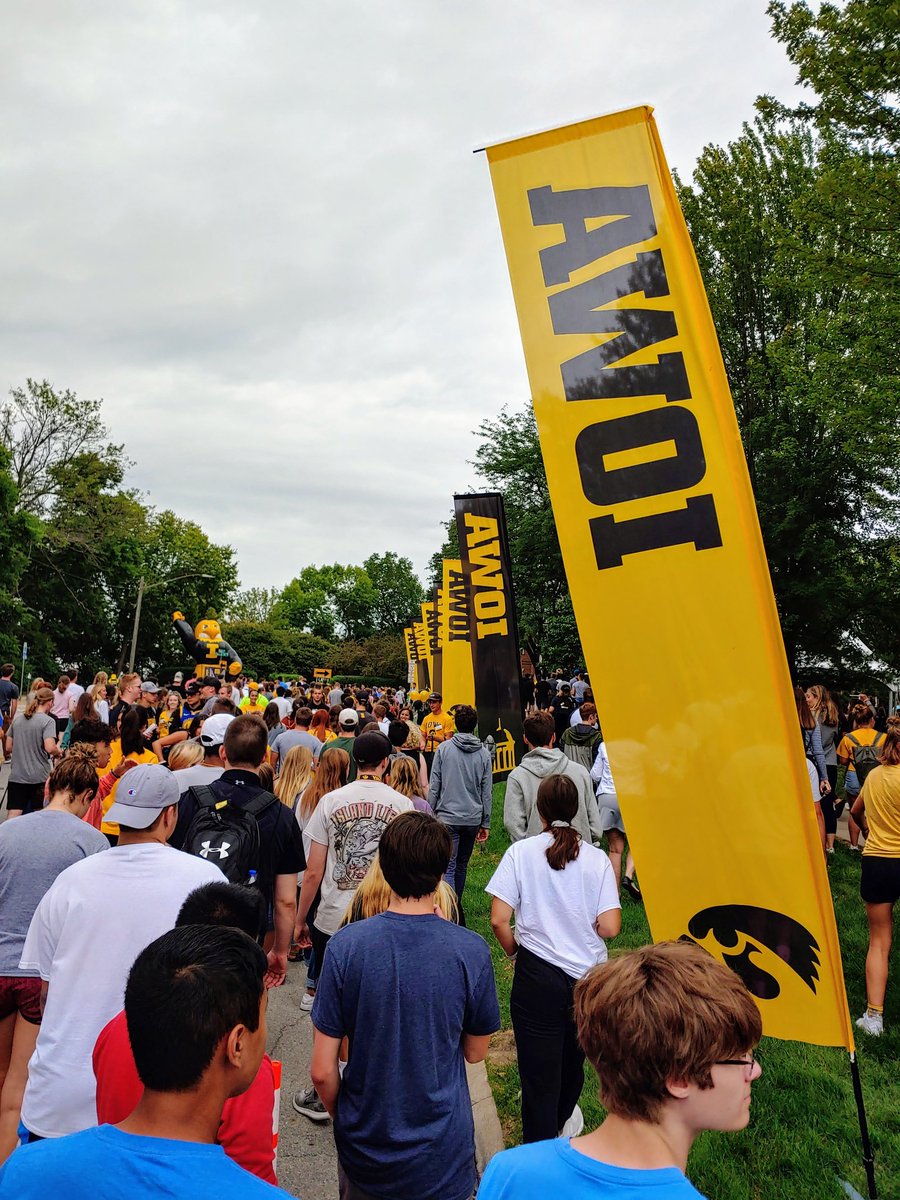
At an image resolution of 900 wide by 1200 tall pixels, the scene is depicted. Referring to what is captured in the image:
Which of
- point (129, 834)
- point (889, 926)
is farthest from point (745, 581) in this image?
point (889, 926)

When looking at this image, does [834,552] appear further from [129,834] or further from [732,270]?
[129,834]

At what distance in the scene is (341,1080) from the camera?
2.46 m

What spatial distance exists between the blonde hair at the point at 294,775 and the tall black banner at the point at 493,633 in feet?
14.7

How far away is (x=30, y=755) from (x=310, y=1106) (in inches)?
241

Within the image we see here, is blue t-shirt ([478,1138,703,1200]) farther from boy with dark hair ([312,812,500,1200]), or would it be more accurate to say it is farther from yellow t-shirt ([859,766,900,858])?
yellow t-shirt ([859,766,900,858])

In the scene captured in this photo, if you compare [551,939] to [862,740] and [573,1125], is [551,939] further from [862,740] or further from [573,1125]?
[862,740]

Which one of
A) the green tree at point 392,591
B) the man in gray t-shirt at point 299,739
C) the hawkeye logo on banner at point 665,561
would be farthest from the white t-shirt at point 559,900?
the green tree at point 392,591

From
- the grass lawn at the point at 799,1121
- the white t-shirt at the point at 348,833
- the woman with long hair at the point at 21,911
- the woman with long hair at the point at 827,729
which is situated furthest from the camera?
the woman with long hair at the point at 827,729

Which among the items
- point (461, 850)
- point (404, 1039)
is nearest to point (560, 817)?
point (404, 1039)

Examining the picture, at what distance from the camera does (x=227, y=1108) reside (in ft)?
6.04

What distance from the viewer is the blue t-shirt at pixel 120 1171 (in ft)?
4.03

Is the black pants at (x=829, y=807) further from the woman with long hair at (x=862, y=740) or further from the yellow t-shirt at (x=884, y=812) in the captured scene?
the yellow t-shirt at (x=884, y=812)

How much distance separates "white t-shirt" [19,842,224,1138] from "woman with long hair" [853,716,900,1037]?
4.39 meters

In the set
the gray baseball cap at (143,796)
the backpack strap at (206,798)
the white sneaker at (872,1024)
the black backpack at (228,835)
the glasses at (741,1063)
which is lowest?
the white sneaker at (872,1024)
